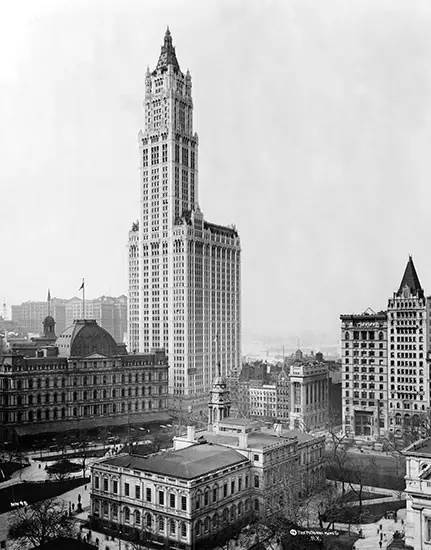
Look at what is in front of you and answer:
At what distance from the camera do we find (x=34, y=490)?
88062mm

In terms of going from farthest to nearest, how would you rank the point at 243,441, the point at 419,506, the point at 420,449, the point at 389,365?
the point at 389,365, the point at 243,441, the point at 420,449, the point at 419,506

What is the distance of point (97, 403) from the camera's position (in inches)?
5379

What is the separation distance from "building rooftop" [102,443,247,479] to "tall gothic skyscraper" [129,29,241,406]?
8753 centimetres

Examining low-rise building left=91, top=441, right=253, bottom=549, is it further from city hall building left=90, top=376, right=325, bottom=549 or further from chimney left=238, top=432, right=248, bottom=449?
chimney left=238, top=432, right=248, bottom=449

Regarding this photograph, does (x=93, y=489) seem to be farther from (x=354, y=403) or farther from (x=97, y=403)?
(x=354, y=403)

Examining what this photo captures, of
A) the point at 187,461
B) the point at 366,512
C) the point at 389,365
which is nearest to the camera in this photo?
the point at 187,461

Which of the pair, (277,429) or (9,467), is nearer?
(277,429)

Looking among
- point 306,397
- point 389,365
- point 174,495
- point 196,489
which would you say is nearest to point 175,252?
point 306,397

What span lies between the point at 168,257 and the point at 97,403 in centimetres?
5113

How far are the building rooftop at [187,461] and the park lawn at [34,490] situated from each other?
15.0 metres

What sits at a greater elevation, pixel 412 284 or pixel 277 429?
pixel 412 284

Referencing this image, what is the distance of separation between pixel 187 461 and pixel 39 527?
17.6m

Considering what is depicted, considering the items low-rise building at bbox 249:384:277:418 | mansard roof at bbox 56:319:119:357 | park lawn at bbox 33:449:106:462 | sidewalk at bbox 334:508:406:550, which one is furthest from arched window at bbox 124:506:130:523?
low-rise building at bbox 249:384:277:418

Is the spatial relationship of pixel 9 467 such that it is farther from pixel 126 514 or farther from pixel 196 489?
pixel 196 489
